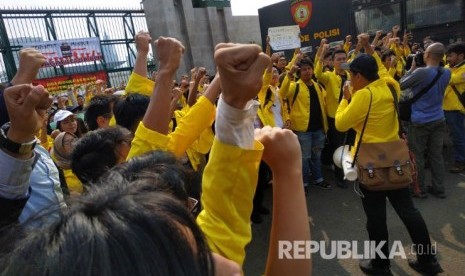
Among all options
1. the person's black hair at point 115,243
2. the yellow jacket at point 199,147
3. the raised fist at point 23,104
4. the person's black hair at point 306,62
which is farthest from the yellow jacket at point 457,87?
the person's black hair at point 115,243

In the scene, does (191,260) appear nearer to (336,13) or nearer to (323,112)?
(323,112)

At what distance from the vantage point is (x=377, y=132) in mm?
2752

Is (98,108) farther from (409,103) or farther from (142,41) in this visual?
(409,103)

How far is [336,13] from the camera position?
1202 centimetres

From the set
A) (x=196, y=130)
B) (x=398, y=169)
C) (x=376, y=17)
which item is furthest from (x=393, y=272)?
(x=376, y=17)

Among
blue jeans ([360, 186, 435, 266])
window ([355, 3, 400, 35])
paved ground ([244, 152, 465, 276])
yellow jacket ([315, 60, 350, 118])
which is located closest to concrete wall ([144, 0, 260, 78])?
window ([355, 3, 400, 35])

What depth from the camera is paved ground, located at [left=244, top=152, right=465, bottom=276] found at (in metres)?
2.89

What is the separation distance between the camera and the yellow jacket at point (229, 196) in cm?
88

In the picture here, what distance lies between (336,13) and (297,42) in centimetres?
584

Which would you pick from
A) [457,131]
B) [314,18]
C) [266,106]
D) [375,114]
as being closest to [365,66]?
[375,114]

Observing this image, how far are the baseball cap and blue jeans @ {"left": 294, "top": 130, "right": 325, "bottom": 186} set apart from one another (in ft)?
6.97

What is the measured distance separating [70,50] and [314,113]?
363 inches

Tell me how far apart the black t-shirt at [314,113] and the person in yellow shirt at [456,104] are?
156 cm

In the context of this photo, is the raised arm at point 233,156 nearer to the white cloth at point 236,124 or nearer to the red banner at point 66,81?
the white cloth at point 236,124
